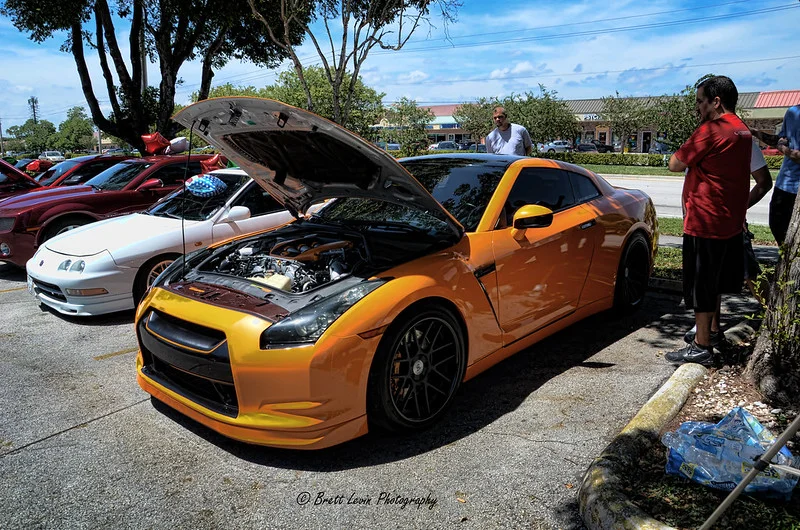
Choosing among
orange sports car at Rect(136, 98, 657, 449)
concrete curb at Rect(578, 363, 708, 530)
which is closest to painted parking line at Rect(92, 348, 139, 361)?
orange sports car at Rect(136, 98, 657, 449)

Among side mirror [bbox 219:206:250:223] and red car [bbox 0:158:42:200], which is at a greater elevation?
red car [bbox 0:158:42:200]

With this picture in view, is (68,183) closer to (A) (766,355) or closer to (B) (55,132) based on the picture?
(A) (766,355)

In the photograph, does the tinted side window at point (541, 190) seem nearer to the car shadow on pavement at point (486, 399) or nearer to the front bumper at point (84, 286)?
the car shadow on pavement at point (486, 399)

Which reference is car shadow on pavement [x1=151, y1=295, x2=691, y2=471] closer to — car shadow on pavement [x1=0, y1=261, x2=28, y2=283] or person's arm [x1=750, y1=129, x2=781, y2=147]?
person's arm [x1=750, y1=129, x2=781, y2=147]

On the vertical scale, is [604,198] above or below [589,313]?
above

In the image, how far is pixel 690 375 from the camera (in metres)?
3.88

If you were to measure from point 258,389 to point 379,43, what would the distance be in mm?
11042

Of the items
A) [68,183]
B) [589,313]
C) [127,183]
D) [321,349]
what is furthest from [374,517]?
[68,183]

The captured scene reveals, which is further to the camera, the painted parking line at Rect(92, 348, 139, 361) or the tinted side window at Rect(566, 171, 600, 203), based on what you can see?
the tinted side window at Rect(566, 171, 600, 203)

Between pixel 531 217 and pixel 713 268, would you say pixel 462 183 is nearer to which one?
pixel 531 217

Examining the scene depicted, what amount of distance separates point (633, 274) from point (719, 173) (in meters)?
1.69

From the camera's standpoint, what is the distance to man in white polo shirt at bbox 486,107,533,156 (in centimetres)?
800

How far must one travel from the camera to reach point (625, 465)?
9.39 feet

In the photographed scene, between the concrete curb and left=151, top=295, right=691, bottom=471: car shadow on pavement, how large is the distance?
75 centimetres
